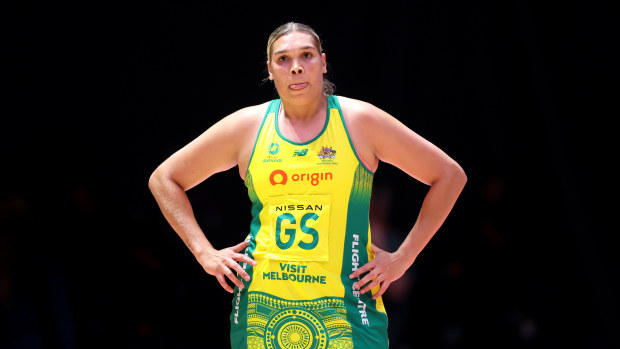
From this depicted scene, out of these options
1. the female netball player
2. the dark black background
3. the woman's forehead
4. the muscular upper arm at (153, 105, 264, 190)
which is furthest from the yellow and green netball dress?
the dark black background

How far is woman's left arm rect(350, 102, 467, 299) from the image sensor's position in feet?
9.40

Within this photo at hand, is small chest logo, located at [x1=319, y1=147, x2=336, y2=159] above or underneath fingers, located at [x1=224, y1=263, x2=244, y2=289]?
above

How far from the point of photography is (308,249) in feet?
8.96

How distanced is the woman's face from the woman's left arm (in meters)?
0.18

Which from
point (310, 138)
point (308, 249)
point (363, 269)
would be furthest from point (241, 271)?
point (310, 138)

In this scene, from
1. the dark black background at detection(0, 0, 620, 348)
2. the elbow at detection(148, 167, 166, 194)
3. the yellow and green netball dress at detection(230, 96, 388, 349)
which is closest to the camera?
the yellow and green netball dress at detection(230, 96, 388, 349)

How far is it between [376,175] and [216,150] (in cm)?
197

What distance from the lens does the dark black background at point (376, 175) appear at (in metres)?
4.38

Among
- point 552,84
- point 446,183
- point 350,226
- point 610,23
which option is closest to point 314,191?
point 350,226

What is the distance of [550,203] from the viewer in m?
4.53

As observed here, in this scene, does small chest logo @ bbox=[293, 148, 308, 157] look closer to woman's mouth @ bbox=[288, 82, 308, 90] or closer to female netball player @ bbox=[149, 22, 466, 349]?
female netball player @ bbox=[149, 22, 466, 349]

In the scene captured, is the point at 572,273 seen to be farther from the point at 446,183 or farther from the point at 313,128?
the point at 313,128

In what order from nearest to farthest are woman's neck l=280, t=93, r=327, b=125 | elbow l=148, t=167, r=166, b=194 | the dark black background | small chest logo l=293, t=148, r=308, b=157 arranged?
small chest logo l=293, t=148, r=308, b=157 < woman's neck l=280, t=93, r=327, b=125 < elbow l=148, t=167, r=166, b=194 < the dark black background

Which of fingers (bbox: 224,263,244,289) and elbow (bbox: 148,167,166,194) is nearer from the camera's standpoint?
fingers (bbox: 224,263,244,289)
